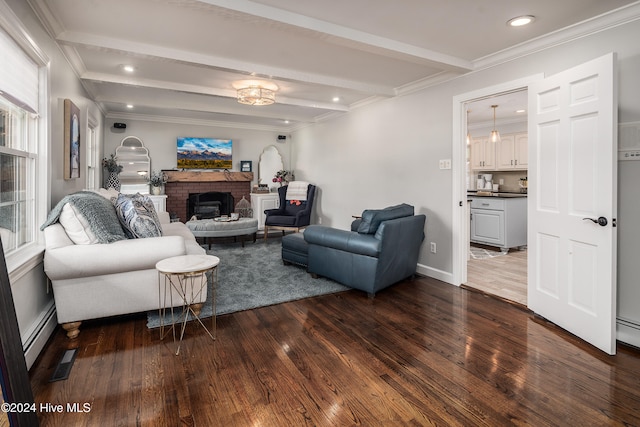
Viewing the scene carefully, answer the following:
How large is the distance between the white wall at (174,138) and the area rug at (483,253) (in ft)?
13.9

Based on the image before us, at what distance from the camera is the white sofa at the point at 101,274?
2436 millimetres

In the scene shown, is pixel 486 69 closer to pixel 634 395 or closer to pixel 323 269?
pixel 323 269

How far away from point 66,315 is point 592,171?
3768 millimetres

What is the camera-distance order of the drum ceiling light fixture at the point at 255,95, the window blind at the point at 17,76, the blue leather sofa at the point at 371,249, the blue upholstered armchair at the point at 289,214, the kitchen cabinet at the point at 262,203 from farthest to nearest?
1. the kitchen cabinet at the point at 262,203
2. the blue upholstered armchair at the point at 289,214
3. the drum ceiling light fixture at the point at 255,95
4. the blue leather sofa at the point at 371,249
5. the window blind at the point at 17,76

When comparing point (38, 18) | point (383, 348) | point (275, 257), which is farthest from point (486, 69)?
point (38, 18)

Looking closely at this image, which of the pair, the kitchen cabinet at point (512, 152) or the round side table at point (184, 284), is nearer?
the round side table at point (184, 284)

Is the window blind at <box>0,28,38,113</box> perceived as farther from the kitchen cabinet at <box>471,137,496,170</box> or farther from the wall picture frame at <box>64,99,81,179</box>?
the kitchen cabinet at <box>471,137,496,170</box>

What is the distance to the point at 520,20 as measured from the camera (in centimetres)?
262

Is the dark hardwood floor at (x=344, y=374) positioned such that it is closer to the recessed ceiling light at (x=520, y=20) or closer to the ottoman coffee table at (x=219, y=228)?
the recessed ceiling light at (x=520, y=20)

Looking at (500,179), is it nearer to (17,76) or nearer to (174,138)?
(174,138)

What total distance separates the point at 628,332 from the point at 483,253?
3.00 m

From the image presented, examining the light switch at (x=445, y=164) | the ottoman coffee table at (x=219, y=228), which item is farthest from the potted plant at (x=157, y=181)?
the light switch at (x=445, y=164)

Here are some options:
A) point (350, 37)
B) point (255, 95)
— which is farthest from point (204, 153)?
point (350, 37)

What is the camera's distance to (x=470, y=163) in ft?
23.7
